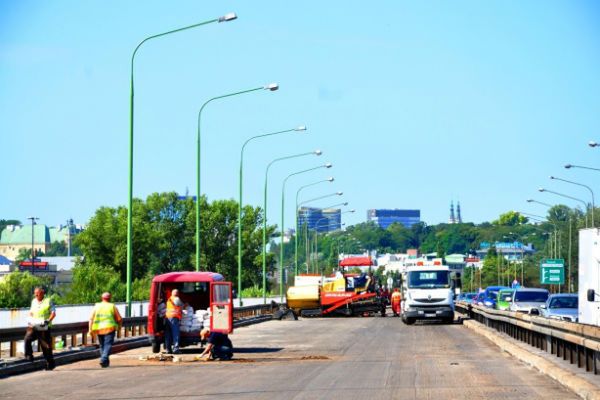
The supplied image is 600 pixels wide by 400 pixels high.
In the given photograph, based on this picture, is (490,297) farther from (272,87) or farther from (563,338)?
(563,338)

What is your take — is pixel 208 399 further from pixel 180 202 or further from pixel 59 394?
pixel 180 202

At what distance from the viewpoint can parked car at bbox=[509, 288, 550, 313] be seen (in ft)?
156

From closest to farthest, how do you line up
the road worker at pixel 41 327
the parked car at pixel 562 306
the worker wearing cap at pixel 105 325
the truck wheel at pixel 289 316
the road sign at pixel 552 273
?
the road worker at pixel 41 327 < the worker wearing cap at pixel 105 325 < the parked car at pixel 562 306 < the truck wheel at pixel 289 316 < the road sign at pixel 552 273

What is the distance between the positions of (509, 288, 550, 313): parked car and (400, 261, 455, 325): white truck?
2.74m

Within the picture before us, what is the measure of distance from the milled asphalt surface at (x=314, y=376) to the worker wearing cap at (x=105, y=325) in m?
0.39

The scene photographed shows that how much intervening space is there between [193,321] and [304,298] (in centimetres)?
3533

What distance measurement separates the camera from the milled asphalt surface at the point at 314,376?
61.1 ft

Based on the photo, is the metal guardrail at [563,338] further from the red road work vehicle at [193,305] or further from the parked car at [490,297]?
the parked car at [490,297]

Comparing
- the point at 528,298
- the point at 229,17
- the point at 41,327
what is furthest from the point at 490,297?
the point at 41,327

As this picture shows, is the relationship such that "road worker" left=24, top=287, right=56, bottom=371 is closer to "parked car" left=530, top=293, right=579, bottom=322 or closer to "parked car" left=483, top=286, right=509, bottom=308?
"parked car" left=530, top=293, right=579, bottom=322

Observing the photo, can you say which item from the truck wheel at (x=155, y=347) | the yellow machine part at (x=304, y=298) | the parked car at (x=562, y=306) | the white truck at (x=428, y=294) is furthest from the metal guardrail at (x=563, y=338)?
the yellow machine part at (x=304, y=298)

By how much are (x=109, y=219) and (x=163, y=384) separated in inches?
4047

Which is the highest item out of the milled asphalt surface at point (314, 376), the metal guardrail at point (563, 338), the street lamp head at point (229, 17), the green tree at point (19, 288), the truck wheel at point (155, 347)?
the street lamp head at point (229, 17)

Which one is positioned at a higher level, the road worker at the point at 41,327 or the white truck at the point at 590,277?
the white truck at the point at 590,277
